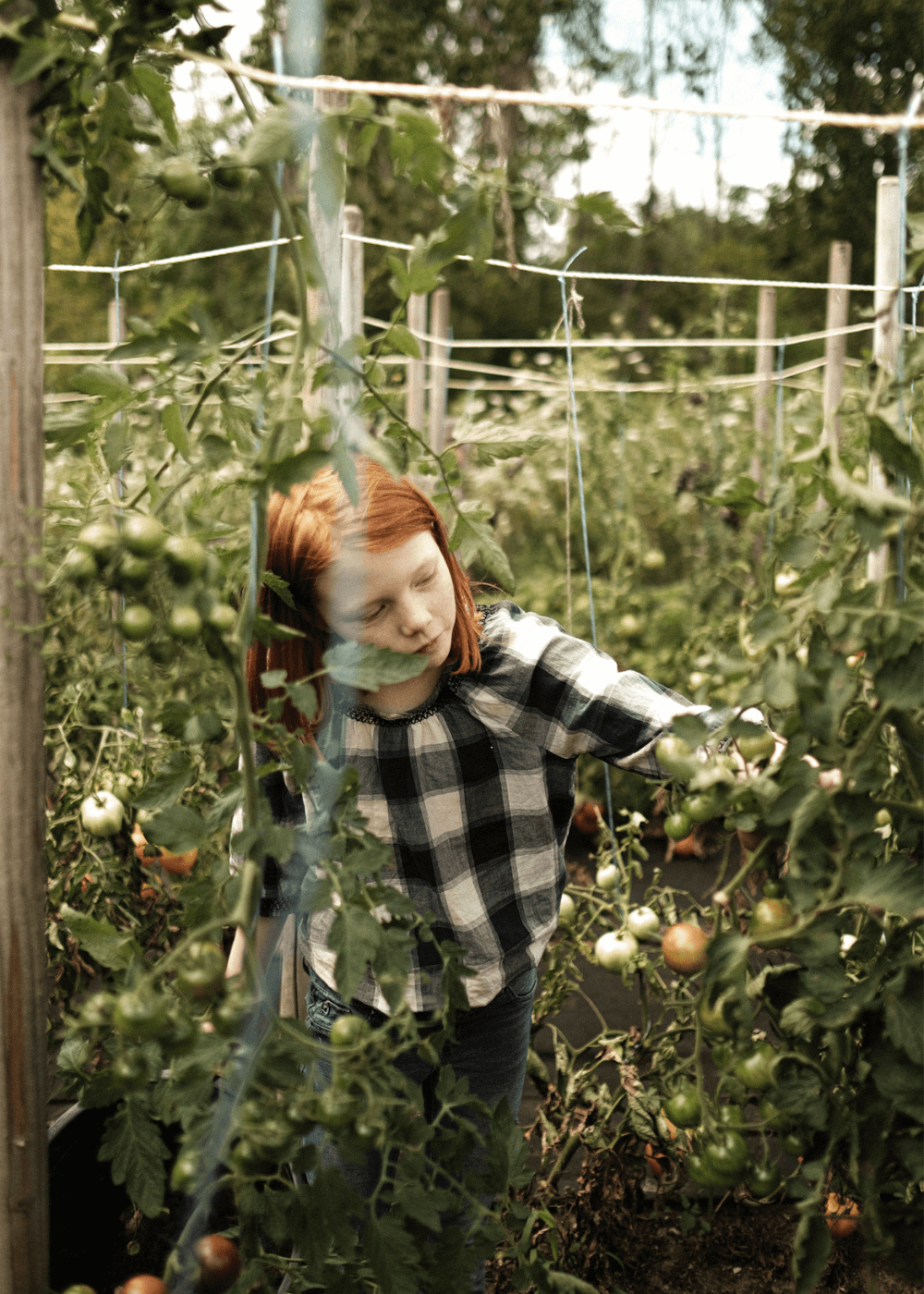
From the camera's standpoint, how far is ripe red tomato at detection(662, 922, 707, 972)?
3.16ft

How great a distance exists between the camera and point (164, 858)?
166cm

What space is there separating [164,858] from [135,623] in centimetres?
109

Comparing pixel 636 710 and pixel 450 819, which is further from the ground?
pixel 636 710

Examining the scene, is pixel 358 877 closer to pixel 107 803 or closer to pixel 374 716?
pixel 374 716

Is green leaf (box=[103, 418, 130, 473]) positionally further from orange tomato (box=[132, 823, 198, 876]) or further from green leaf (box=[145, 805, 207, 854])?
orange tomato (box=[132, 823, 198, 876])

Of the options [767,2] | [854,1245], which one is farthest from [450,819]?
[767,2]

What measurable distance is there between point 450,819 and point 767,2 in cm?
1345

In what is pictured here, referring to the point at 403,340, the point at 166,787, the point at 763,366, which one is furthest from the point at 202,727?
the point at 763,366

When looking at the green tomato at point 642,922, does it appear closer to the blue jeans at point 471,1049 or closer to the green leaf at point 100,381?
the blue jeans at point 471,1049

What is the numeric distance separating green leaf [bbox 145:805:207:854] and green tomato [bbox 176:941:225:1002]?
105 mm

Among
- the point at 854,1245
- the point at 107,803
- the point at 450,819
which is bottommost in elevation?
the point at 854,1245

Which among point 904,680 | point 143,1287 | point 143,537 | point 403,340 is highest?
point 403,340

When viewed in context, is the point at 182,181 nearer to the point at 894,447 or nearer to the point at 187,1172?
the point at 894,447

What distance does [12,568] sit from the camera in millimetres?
757
